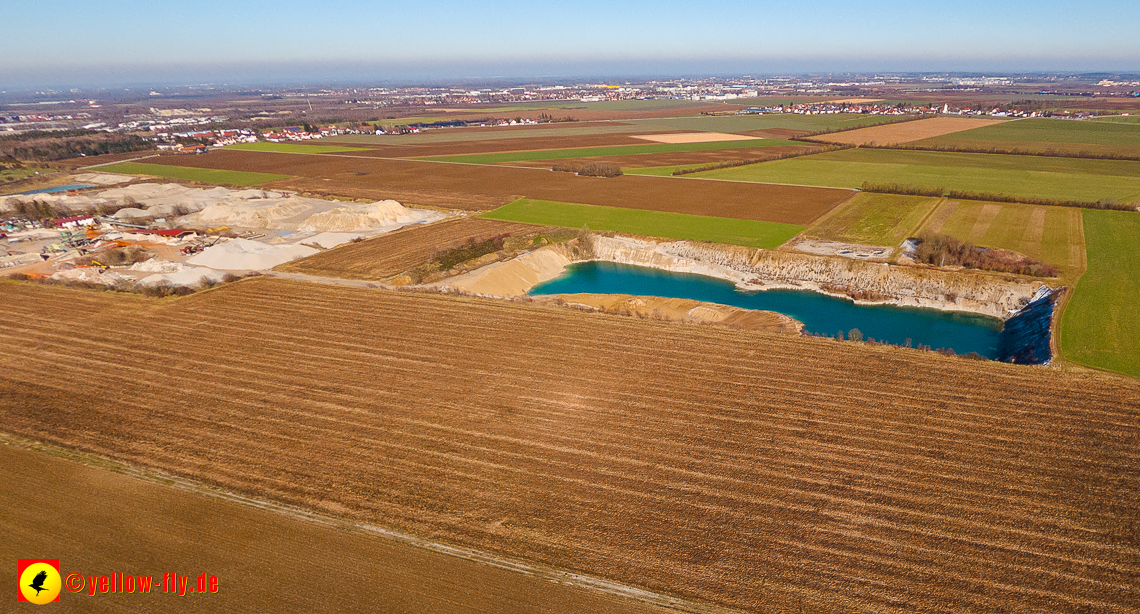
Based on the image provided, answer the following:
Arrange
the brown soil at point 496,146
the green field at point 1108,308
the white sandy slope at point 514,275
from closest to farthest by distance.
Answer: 1. the green field at point 1108,308
2. the white sandy slope at point 514,275
3. the brown soil at point 496,146

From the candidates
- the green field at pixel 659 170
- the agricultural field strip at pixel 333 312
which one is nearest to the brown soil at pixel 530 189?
the green field at pixel 659 170

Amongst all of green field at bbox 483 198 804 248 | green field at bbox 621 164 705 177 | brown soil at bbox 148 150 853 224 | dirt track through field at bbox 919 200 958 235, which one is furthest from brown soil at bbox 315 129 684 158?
dirt track through field at bbox 919 200 958 235

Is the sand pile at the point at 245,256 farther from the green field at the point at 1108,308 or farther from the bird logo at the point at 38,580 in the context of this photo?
the green field at the point at 1108,308

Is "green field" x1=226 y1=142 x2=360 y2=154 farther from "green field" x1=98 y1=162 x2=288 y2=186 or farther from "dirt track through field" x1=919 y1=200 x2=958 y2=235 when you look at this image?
"dirt track through field" x1=919 y1=200 x2=958 y2=235

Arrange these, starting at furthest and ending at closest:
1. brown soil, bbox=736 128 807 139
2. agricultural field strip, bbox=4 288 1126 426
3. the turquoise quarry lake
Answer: brown soil, bbox=736 128 807 139, the turquoise quarry lake, agricultural field strip, bbox=4 288 1126 426

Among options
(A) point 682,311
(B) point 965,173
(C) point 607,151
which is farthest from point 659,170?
(A) point 682,311

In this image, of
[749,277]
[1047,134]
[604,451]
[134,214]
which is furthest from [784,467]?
[1047,134]

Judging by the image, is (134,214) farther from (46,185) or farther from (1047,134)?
(1047,134)
